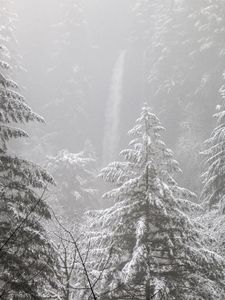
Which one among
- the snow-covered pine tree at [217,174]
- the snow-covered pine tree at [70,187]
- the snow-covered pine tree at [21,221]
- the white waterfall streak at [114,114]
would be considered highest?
the white waterfall streak at [114,114]

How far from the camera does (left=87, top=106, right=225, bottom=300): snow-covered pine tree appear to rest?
36.8ft

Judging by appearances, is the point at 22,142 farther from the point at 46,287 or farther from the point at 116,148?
the point at 46,287

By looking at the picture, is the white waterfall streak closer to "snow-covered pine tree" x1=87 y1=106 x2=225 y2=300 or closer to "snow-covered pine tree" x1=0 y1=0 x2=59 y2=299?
"snow-covered pine tree" x1=87 y1=106 x2=225 y2=300

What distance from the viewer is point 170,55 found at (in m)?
40.5

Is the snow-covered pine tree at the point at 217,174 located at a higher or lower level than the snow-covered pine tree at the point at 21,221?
higher

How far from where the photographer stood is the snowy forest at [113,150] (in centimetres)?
1123

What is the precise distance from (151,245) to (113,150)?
1203 inches

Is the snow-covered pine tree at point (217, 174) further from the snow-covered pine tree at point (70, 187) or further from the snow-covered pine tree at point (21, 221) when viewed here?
the snow-covered pine tree at point (70, 187)

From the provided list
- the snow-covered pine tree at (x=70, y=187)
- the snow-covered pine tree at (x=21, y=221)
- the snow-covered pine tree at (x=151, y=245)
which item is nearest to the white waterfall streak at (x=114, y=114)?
the snow-covered pine tree at (x=70, y=187)

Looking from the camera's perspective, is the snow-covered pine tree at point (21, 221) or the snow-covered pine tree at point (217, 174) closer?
the snow-covered pine tree at point (21, 221)

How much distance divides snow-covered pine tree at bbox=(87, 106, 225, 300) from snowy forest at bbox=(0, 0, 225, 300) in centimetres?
3

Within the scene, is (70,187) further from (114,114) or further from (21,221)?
(114,114)

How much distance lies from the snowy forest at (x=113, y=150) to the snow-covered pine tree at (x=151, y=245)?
34 millimetres

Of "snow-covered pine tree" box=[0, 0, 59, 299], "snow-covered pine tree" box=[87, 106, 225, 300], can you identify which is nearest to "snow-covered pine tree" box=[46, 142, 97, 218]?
"snow-covered pine tree" box=[87, 106, 225, 300]
